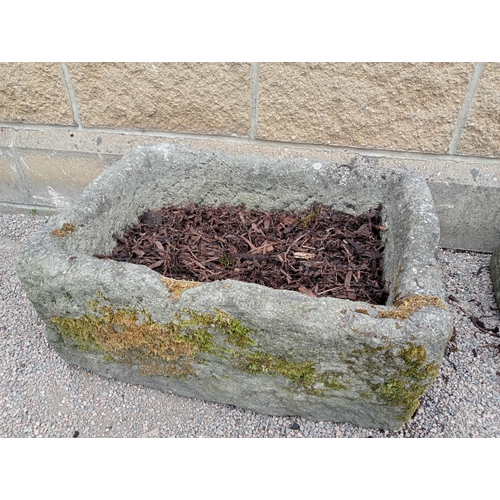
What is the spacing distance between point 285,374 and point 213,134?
1.62 metres

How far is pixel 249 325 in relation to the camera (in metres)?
1.58

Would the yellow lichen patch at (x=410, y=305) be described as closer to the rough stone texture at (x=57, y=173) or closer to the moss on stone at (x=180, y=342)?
the moss on stone at (x=180, y=342)

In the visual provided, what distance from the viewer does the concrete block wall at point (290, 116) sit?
2.40 metres

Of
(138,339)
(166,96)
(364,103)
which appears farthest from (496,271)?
(166,96)

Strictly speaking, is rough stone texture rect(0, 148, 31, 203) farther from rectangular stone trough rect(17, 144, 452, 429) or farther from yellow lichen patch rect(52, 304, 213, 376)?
yellow lichen patch rect(52, 304, 213, 376)

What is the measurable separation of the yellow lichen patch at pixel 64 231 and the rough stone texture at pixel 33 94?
1.26 meters

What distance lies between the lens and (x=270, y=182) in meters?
2.35

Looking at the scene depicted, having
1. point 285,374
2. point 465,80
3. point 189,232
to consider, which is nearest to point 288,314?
point 285,374

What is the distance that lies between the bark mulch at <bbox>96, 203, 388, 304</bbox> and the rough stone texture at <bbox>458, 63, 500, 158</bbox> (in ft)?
2.49

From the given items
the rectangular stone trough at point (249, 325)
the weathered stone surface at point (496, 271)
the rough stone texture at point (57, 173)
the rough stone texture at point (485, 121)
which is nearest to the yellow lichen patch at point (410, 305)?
the rectangular stone trough at point (249, 325)

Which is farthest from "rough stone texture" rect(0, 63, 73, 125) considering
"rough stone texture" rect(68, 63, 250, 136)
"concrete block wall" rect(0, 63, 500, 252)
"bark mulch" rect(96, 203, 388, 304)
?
A: "bark mulch" rect(96, 203, 388, 304)

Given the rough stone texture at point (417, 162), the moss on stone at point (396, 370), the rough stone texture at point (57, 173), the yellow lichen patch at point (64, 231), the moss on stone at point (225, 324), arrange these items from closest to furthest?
the moss on stone at point (396, 370) → the moss on stone at point (225, 324) → the yellow lichen patch at point (64, 231) → the rough stone texture at point (417, 162) → the rough stone texture at point (57, 173)

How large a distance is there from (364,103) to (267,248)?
104 centimetres

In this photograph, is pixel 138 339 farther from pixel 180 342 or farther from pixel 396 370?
pixel 396 370
